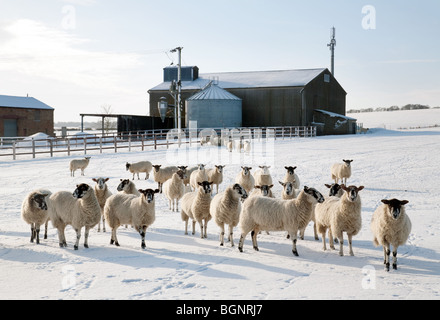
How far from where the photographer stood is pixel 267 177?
46.0ft

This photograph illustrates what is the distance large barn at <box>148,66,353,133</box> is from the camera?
45.4 m

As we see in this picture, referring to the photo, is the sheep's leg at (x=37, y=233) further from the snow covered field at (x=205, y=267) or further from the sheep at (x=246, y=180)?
the sheep at (x=246, y=180)

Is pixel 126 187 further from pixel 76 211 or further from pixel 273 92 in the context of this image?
pixel 273 92

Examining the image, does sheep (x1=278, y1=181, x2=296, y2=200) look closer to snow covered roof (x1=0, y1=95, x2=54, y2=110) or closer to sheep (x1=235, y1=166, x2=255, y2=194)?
sheep (x1=235, y1=166, x2=255, y2=194)

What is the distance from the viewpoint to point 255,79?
4947 centimetres

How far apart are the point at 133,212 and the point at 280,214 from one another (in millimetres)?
2842

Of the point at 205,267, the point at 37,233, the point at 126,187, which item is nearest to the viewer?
the point at 205,267

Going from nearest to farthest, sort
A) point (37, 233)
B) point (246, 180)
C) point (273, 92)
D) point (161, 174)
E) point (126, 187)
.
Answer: point (37, 233), point (126, 187), point (246, 180), point (161, 174), point (273, 92)

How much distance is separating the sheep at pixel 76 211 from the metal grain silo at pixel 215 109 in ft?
121

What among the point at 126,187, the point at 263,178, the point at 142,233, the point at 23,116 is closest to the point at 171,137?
the point at 23,116

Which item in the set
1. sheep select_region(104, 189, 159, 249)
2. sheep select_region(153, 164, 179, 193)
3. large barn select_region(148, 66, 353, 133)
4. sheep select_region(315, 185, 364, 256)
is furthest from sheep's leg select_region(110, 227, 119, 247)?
large barn select_region(148, 66, 353, 133)

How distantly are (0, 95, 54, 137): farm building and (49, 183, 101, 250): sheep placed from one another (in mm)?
35878
